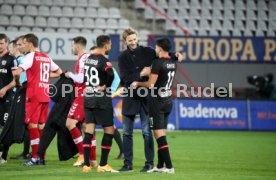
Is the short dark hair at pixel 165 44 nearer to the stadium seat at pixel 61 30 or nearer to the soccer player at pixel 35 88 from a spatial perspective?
the soccer player at pixel 35 88

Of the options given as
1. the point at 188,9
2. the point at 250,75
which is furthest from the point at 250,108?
the point at 188,9

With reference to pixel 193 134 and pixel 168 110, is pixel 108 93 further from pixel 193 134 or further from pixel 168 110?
pixel 193 134

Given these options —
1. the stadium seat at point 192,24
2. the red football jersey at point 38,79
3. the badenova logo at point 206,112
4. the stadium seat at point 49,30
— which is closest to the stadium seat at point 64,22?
the stadium seat at point 49,30

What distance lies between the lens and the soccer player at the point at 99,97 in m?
10.9

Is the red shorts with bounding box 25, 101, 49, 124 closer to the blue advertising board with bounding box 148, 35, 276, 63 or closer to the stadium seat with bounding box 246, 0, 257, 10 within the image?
the blue advertising board with bounding box 148, 35, 276, 63

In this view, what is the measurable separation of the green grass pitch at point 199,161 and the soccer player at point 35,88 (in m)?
0.60

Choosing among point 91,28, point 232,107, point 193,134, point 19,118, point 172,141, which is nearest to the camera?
point 19,118

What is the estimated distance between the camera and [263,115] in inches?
949

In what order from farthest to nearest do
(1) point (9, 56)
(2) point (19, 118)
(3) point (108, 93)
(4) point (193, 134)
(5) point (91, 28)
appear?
1. (5) point (91, 28)
2. (4) point (193, 134)
3. (1) point (9, 56)
4. (2) point (19, 118)
5. (3) point (108, 93)

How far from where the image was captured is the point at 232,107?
2384 cm

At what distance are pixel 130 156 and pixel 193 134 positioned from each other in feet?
35.8

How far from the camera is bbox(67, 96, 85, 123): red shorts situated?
1216 cm

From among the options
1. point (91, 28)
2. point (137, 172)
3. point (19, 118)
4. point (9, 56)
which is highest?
point (91, 28)

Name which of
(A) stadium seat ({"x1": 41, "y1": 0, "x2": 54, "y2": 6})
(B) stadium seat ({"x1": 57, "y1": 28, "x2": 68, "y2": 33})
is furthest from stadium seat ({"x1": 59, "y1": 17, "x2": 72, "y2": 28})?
(A) stadium seat ({"x1": 41, "y1": 0, "x2": 54, "y2": 6})
